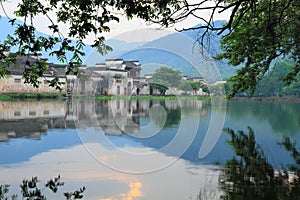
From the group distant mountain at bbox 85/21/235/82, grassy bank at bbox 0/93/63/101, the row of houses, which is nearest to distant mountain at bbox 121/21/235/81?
distant mountain at bbox 85/21/235/82

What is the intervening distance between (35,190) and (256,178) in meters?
4.23

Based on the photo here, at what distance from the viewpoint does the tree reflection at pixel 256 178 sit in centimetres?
768

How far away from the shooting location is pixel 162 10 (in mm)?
7438

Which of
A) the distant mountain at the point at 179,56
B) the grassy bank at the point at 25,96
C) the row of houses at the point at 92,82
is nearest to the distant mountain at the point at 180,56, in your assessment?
the distant mountain at the point at 179,56

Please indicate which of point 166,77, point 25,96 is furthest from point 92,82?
point 166,77

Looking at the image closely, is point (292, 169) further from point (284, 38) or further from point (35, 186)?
point (35, 186)

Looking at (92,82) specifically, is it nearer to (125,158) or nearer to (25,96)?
(25,96)

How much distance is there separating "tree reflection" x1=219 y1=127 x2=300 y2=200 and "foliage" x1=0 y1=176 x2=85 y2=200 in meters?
2.47

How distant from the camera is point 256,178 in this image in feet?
29.5

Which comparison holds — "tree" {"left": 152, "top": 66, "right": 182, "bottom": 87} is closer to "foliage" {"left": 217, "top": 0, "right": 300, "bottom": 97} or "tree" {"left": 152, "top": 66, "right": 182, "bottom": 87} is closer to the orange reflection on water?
"foliage" {"left": 217, "top": 0, "right": 300, "bottom": 97}

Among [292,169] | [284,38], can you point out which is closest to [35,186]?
[292,169]

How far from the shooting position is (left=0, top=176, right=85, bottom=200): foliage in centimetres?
715

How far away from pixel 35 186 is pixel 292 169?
18.2ft

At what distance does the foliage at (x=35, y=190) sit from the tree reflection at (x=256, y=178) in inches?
97.4
